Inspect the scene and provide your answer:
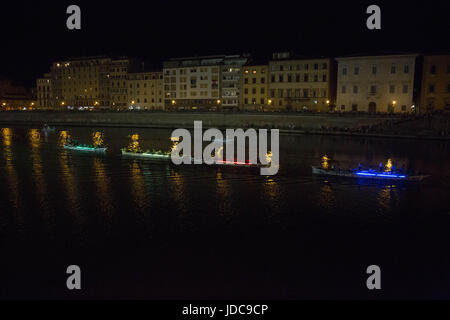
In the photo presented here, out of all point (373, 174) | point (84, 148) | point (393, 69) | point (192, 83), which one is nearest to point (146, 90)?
point (192, 83)

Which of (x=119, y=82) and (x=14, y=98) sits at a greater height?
(x=119, y=82)

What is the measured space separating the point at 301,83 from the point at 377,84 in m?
15.0

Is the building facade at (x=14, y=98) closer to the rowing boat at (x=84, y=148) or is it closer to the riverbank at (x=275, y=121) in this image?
the riverbank at (x=275, y=121)

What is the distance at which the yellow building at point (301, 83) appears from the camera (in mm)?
77625

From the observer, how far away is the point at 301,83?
79.9 metres

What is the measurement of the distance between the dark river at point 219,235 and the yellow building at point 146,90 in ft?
235

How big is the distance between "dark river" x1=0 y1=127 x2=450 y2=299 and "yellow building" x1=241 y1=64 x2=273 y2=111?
5510 cm

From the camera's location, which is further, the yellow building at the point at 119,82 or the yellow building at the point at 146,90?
the yellow building at the point at 119,82

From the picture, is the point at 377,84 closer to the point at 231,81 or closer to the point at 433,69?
the point at 433,69

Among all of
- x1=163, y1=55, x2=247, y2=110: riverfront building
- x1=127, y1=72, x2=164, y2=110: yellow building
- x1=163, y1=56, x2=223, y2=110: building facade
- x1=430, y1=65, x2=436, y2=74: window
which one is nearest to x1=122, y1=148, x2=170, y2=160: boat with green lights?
x1=430, y1=65, x2=436, y2=74: window

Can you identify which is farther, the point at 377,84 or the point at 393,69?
the point at 377,84

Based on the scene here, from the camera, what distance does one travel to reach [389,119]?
203 ft

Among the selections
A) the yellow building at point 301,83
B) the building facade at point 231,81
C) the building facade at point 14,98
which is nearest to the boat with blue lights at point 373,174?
the yellow building at point 301,83
